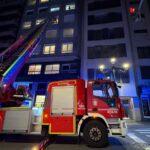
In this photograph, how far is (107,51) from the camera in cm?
2628

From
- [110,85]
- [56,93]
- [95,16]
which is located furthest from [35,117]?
[95,16]

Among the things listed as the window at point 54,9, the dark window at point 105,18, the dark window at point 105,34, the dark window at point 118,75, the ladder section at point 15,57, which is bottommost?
the ladder section at point 15,57

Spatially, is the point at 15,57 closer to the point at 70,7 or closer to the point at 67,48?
A: the point at 67,48

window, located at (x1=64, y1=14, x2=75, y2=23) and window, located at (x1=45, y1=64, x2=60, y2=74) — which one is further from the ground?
window, located at (x1=64, y1=14, x2=75, y2=23)

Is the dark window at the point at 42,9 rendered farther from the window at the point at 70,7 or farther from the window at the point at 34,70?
the window at the point at 34,70

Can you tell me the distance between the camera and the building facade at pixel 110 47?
23438mm

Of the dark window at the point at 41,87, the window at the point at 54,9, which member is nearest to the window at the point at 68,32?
the window at the point at 54,9

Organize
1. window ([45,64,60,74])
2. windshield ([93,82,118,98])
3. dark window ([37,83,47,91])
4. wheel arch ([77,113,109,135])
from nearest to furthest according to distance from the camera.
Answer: wheel arch ([77,113,109,135]) < windshield ([93,82,118,98]) < dark window ([37,83,47,91]) < window ([45,64,60,74])

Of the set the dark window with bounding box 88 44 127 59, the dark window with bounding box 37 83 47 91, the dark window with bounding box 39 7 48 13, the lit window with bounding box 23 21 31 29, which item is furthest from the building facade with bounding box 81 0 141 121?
the lit window with bounding box 23 21 31 29

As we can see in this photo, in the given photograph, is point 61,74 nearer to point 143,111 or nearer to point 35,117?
point 143,111

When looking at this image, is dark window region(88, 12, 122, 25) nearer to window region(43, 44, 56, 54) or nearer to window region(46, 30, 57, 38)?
window region(46, 30, 57, 38)

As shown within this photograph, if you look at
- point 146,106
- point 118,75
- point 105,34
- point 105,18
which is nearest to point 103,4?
point 105,18

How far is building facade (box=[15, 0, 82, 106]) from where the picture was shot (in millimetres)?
26656

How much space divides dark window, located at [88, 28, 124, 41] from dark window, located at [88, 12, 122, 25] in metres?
2.30
